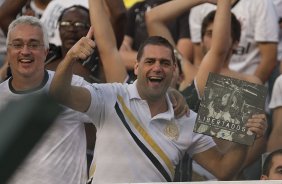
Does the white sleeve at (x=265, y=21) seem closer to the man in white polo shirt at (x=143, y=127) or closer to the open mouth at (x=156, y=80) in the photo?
the man in white polo shirt at (x=143, y=127)

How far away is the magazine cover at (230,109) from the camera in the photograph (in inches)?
151

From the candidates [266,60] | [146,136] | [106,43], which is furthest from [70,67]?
[266,60]

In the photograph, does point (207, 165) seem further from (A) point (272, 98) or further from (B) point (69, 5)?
(B) point (69, 5)

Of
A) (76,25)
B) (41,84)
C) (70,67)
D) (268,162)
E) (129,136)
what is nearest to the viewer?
(70,67)

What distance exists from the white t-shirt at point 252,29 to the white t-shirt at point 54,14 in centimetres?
105

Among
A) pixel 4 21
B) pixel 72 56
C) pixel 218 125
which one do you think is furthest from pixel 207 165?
pixel 4 21

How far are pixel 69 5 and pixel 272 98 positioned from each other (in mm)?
1560

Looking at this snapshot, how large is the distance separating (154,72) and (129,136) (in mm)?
379

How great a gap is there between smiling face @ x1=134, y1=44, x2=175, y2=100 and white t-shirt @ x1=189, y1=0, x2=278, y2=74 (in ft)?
5.65

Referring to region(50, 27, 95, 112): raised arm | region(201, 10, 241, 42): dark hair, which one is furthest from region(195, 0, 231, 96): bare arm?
region(50, 27, 95, 112): raised arm

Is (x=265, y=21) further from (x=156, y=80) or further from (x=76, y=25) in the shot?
(x=156, y=80)

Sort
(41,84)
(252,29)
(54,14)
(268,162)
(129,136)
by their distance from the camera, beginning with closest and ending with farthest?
(129,136) → (41,84) → (268,162) → (54,14) → (252,29)

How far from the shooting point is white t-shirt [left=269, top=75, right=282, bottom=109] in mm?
5116

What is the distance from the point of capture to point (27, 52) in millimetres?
4102
